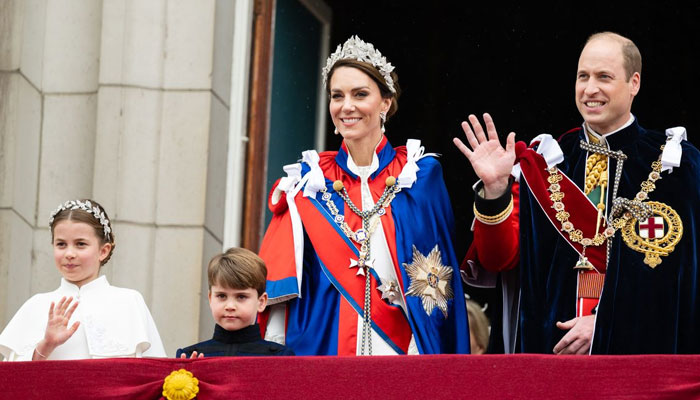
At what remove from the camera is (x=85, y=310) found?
4.60 m

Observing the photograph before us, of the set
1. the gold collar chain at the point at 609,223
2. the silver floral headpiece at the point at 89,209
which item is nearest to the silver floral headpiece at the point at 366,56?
the gold collar chain at the point at 609,223

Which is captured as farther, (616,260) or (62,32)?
(62,32)

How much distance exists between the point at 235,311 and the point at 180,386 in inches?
21.7

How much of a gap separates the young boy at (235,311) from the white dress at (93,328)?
0.85ft

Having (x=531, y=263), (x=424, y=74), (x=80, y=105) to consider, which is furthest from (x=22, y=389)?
(x=424, y=74)

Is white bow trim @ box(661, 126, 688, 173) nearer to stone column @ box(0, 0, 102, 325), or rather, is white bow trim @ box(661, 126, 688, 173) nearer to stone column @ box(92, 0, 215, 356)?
stone column @ box(92, 0, 215, 356)

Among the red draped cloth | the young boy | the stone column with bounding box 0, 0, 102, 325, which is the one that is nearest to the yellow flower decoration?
the red draped cloth

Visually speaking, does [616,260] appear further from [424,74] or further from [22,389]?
[424,74]

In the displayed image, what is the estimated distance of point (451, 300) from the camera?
15.7 feet

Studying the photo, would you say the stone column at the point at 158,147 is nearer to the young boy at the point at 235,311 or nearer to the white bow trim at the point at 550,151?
the young boy at the point at 235,311

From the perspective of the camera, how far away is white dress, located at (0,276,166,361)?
4.50m

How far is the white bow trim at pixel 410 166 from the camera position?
15.8ft

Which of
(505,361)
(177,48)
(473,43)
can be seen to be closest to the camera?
(505,361)

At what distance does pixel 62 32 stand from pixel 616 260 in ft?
10.8
